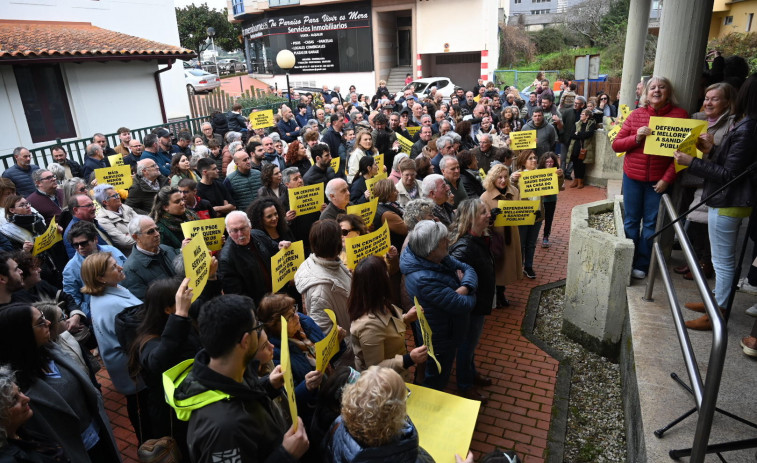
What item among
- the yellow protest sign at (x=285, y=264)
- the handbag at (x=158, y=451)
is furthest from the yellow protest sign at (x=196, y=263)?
the handbag at (x=158, y=451)

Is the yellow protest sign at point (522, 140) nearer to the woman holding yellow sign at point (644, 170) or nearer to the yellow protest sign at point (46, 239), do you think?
the woman holding yellow sign at point (644, 170)

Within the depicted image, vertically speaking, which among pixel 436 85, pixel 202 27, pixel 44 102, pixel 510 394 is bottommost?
pixel 510 394

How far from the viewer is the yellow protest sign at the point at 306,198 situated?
5812 mm

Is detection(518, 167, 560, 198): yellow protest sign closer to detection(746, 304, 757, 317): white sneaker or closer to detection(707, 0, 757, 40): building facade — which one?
detection(746, 304, 757, 317): white sneaker

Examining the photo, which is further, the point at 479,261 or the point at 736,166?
the point at 479,261

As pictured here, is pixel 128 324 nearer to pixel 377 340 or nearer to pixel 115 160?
pixel 377 340

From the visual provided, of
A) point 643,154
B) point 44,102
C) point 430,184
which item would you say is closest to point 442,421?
point 430,184

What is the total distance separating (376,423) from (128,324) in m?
2.27

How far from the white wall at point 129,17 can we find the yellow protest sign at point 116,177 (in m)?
8.30

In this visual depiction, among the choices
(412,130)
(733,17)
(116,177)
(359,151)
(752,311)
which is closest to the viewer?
(752,311)

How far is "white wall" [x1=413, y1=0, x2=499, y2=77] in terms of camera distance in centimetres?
2739

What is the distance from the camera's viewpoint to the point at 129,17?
53.5ft

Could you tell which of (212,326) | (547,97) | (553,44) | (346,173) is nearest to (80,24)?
(346,173)

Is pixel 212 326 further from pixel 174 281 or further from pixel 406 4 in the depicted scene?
pixel 406 4
